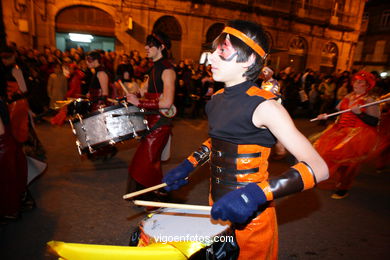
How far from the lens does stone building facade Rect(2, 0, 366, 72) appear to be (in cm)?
1370

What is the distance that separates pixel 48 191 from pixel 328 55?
26820mm

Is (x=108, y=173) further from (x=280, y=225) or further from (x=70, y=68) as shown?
(x=70, y=68)

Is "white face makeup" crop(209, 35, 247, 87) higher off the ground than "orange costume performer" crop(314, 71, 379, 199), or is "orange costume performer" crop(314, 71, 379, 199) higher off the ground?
"white face makeup" crop(209, 35, 247, 87)

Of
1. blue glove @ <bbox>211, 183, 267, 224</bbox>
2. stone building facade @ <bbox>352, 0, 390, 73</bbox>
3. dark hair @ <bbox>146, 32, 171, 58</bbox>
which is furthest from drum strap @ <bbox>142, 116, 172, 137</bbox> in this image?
stone building facade @ <bbox>352, 0, 390, 73</bbox>

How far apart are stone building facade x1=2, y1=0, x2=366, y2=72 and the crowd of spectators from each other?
8.55 feet

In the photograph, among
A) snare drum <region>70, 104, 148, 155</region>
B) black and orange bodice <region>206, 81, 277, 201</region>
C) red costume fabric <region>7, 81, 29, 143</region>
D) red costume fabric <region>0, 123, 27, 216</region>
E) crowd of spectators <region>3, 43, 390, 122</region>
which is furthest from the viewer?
crowd of spectators <region>3, 43, 390, 122</region>

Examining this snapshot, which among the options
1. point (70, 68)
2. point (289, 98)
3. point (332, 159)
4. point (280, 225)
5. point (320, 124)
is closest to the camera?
point (280, 225)

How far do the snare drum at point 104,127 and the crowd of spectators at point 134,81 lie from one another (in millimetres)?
4240

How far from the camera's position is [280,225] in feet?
11.5

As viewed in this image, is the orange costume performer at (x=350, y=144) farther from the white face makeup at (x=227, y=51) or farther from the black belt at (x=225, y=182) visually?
the white face makeup at (x=227, y=51)

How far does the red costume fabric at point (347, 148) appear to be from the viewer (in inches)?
166

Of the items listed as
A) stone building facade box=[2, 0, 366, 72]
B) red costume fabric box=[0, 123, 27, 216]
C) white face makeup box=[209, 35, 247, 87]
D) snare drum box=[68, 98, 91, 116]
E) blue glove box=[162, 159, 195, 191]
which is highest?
stone building facade box=[2, 0, 366, 72]

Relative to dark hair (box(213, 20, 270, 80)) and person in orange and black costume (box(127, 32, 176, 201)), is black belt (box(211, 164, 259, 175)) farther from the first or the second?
person in orange and black costume (box(127, 32, 176, 201))

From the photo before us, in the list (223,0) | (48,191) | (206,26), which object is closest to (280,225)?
(48,191)
